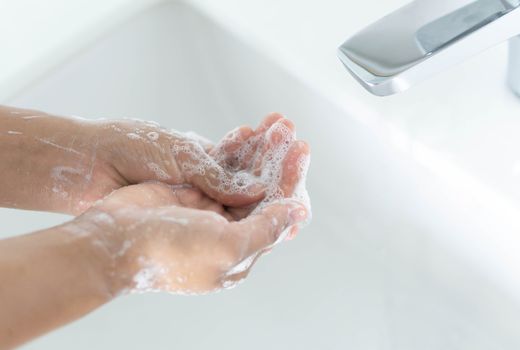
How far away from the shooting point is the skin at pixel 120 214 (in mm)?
469

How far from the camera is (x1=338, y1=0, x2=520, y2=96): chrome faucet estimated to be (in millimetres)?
482

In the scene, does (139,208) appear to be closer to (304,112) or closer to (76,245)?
(76,245)

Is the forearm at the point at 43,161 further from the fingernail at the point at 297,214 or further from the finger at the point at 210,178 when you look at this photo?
the fingernail at the point at 297,214

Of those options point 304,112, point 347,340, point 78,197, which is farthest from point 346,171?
point 78,197

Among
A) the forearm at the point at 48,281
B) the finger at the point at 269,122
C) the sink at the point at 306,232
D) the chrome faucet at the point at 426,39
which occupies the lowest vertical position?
the sink at the point at 306,232

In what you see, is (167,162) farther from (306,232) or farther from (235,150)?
(306,232)

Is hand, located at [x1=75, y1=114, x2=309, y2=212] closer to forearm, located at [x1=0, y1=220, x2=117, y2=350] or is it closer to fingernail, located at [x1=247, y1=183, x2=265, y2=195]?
fingernail, located at [x1=247, y1=183, x2=265, y2=195]

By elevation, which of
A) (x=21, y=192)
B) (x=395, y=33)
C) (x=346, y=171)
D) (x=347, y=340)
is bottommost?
(x=347, y=340)

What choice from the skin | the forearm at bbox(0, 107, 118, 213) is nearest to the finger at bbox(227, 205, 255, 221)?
the skin

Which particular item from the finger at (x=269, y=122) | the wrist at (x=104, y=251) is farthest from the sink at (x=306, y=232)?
the wrist at (x=104, y=251)

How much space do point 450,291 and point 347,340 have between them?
4.7 inches

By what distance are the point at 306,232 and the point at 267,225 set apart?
1.03 ft

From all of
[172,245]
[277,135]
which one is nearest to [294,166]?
[277,135]

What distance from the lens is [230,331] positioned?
810 mm
